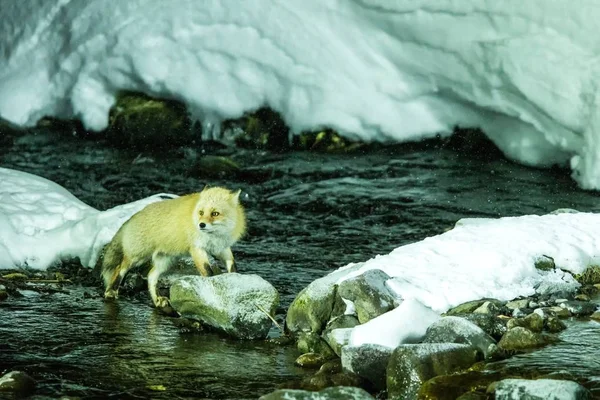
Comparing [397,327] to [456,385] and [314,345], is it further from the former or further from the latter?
[456,385]

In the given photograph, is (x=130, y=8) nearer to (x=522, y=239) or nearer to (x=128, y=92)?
(x=128, y=92)

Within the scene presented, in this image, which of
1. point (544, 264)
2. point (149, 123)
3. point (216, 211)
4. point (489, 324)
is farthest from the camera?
point (149, 123)

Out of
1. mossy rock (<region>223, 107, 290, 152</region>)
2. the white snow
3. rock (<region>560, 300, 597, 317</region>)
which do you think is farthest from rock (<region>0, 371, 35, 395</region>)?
mossy rock (<region>223, 107, 290, 152</region>)

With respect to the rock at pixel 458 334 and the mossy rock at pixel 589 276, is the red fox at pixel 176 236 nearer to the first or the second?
the rock at pixel 458 334

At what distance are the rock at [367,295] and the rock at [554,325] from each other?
1083 millimetres

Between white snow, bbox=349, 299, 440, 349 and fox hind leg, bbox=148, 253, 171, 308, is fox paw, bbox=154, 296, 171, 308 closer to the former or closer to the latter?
fox hind leg, bbox=148, 253, 171, 308

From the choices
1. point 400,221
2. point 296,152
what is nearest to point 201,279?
point 400,221

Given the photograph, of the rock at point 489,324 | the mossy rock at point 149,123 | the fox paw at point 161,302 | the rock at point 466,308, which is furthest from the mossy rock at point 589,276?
the mossy rock at point 149,123

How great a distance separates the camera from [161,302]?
26.5 feet

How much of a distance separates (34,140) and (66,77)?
176 cm

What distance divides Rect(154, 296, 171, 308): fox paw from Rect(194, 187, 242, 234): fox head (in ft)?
2.20

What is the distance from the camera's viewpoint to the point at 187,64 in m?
16.6

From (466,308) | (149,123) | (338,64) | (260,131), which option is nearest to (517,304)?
(466,308)

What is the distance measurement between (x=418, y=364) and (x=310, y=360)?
1.01m
